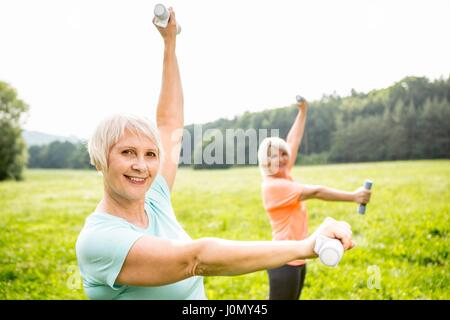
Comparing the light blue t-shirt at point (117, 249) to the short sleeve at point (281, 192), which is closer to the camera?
the light blue t-shirt at point (117, 249)

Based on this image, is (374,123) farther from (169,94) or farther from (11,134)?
(11,134)

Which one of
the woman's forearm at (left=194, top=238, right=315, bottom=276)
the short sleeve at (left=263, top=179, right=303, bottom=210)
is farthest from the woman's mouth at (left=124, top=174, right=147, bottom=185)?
the short sleeve at (left=263, top=179, right=303, bottom=210)

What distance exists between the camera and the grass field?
3393mm

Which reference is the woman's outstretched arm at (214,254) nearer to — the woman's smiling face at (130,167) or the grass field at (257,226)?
the woman's smiling face at (130,167)

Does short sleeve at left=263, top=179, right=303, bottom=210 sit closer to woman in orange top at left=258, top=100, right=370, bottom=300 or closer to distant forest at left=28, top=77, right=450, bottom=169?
woman in orange top at left=258, top=100, right=370, bottom=300

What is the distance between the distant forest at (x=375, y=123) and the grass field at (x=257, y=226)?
33 cm

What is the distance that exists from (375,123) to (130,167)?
6641mm

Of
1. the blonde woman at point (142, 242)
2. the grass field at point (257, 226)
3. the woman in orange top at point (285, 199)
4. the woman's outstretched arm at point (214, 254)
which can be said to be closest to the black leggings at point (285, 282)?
the woman in orange top at point (285, 199)

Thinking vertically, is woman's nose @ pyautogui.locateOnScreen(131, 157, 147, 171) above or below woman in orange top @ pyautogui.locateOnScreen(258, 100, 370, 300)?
above

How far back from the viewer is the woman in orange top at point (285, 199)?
7.67ft

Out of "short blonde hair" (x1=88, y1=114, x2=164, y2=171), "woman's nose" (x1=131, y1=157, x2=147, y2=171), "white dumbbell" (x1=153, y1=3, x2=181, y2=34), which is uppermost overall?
"white dumbbell" (x1=153, y1=3, x2=181, y2=34)

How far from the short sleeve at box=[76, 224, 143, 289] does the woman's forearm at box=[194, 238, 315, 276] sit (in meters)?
0.17

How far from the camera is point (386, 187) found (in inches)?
293

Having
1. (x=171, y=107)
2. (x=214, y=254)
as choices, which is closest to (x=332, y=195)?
(x=171, y=107)
